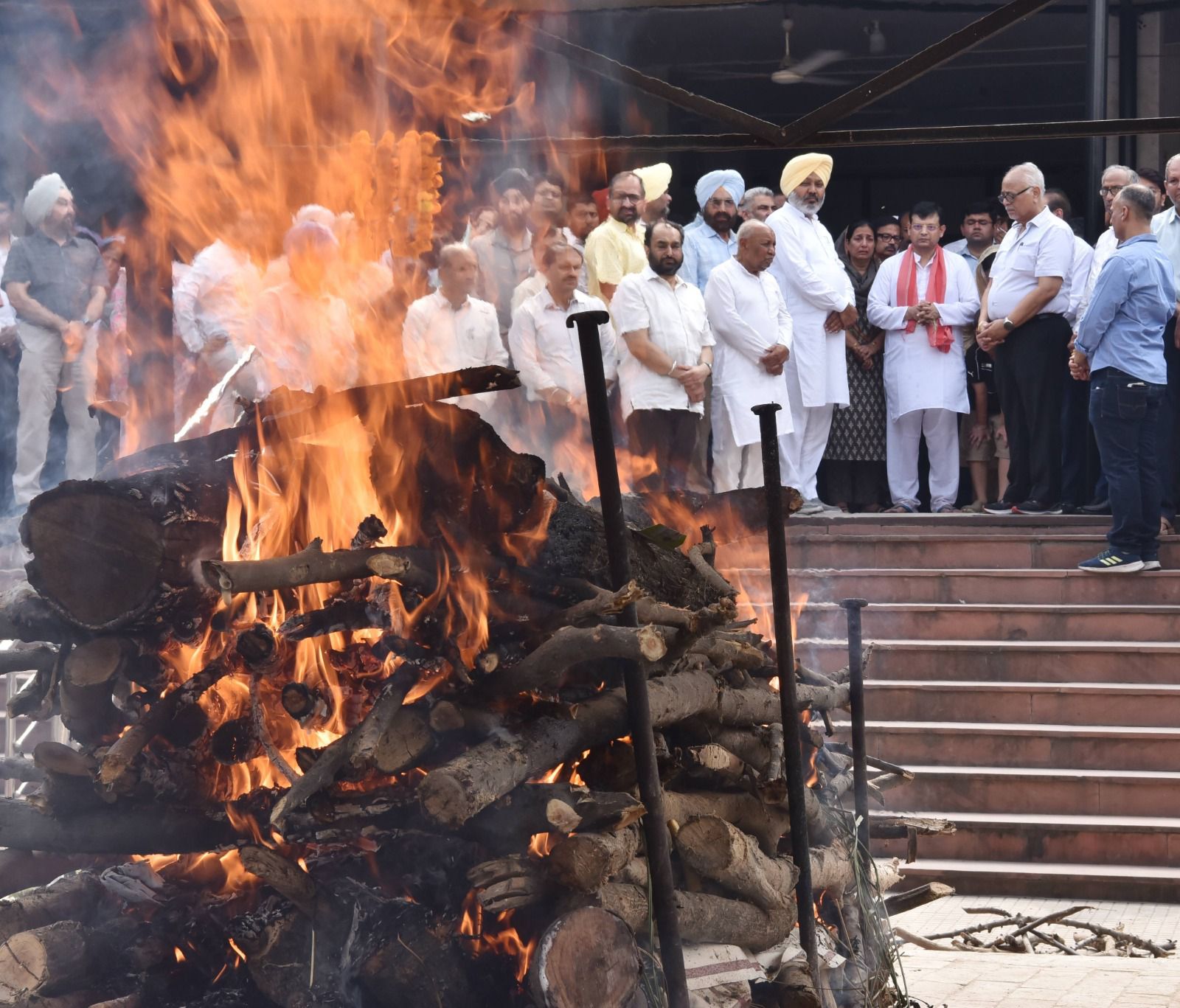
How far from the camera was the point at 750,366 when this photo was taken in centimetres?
1070

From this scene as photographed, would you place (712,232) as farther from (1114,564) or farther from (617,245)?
(1114,564)

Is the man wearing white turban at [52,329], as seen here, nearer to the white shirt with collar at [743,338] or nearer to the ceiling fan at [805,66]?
the white shirt with collar at [743,338]

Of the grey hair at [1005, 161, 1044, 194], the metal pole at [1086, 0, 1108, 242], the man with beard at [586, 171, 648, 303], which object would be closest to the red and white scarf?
the grey hair at [1005, 161, 1044, 194]

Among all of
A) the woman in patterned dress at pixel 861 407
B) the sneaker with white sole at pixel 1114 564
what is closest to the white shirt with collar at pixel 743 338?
the woman in patterned dress at pixel 861 407

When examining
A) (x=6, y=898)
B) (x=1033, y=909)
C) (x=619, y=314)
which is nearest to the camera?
(x=6, y=898)

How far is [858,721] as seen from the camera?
16.7 feet

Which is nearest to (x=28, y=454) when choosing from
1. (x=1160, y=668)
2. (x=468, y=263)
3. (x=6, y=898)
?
(x=468, y=263)

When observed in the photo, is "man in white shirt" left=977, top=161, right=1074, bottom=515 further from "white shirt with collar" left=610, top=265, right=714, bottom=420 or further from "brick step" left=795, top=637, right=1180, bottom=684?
"white shirt with collar" left=610, top=265, right=714, bottom=420

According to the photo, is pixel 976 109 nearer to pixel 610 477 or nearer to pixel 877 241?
pixel 877 241

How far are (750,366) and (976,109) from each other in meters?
8.79

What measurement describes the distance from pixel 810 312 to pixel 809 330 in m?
0.16

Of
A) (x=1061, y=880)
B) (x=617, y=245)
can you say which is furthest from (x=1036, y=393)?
(x=1061, y=880)

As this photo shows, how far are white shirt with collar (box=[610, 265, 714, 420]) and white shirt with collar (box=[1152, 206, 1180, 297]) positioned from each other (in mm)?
3342

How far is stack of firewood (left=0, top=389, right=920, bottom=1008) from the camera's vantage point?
11.9 feet
